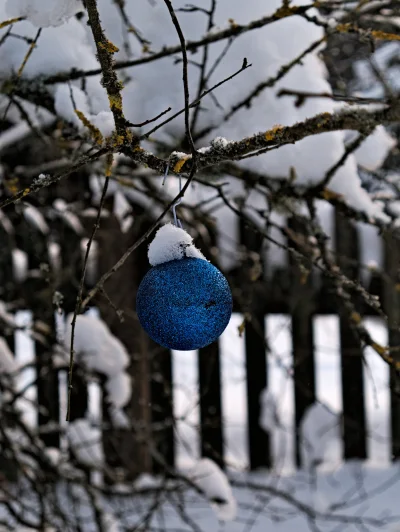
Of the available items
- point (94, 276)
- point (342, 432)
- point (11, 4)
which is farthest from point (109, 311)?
point (11, 4)

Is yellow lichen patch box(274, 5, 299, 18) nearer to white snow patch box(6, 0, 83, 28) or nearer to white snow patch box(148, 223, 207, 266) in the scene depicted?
white snow patch box(6, 0, 83, 28)

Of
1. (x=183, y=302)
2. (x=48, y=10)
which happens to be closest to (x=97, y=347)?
(x=48, y=10)

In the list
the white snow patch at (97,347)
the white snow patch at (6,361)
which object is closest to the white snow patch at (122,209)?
the white snow patch at (97,347)

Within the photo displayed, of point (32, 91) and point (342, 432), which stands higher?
point (32, 91)

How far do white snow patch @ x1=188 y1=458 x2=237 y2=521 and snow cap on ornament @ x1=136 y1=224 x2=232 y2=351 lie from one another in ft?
4.11

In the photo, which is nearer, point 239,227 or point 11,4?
point 11,4

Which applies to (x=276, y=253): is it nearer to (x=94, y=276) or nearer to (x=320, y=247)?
(x=94, y=276)

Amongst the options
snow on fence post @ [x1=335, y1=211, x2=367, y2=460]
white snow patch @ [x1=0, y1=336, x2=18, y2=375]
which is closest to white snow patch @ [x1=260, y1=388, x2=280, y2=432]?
snow on fence post @ [x1=335, y1=211, x2=367, y2=460]

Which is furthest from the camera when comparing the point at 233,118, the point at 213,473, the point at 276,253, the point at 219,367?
the point at 276,253

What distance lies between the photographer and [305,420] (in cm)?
321

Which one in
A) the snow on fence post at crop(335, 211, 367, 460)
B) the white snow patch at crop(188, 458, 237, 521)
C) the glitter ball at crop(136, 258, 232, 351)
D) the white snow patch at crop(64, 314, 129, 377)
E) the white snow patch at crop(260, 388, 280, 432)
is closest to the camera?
the glitter ball at crop(136, 258, 232, 351)

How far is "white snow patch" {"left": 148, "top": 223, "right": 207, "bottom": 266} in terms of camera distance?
0.87m

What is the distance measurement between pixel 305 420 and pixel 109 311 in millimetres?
1130

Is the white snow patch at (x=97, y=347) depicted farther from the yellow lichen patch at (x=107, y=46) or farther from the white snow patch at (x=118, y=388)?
the yellow lichen patch at (x=107, y=46)
